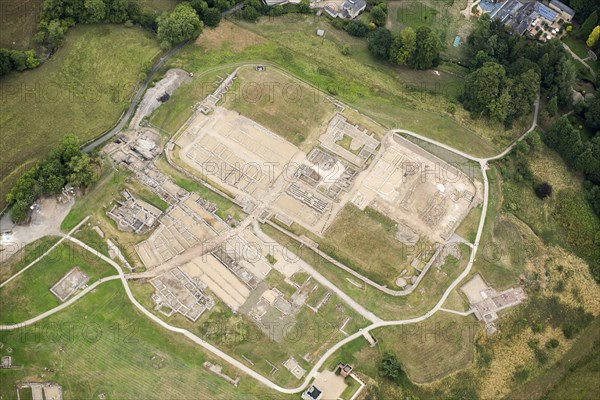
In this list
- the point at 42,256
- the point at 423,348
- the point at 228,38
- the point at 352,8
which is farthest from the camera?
the point at 352,8

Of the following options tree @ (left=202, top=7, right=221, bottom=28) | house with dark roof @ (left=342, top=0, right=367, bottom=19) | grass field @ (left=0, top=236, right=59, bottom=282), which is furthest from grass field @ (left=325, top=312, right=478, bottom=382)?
tree @ (left=202, top=7, right=221, bottom=28)

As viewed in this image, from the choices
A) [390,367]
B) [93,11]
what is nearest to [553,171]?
[390,367]

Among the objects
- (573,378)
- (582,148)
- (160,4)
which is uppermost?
(582,148)

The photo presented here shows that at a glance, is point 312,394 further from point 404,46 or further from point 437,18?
point 437,18

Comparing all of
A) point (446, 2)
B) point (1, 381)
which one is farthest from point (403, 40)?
point (1, 381)

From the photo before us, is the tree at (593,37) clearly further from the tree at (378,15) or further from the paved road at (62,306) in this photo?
the paved road at (62,306)
